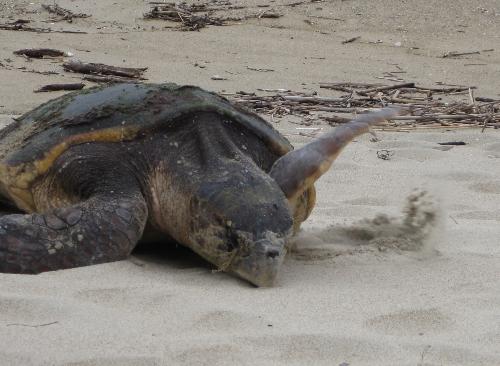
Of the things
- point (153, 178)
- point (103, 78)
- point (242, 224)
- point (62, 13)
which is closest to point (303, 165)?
point (242, 224)

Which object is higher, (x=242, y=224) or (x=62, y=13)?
(x=242, y=224)

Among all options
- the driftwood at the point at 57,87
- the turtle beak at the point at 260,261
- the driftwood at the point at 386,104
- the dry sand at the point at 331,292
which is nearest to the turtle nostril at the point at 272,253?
the turtle beak at the point at 260,261

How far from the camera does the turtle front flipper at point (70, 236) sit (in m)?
2.77

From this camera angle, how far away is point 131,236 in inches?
116

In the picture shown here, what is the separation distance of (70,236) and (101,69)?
4.05 metres

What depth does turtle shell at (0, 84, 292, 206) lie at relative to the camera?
328 centimetres

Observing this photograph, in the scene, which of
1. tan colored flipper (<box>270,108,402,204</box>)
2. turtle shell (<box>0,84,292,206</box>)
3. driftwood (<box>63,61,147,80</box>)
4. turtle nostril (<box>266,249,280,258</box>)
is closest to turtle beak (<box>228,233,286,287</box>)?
turtle nostril (<box>266,249,280,258</box>)

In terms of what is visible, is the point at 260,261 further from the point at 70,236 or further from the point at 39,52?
the point at 39,52

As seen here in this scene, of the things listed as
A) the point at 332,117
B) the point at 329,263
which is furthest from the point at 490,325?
the point at 332,117

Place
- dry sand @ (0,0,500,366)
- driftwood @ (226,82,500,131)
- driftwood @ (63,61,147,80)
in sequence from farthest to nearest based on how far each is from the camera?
driftwood @ (63,61,147,80) < driftwood @ (226,82,500,131) < dry sand @ (0,0,500,366)

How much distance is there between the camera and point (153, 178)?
3229 mm

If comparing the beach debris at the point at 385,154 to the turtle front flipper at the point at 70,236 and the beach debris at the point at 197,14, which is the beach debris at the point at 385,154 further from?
the beach debris at the point at 197,14

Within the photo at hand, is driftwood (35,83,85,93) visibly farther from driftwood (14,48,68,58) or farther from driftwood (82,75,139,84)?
driftwood (14,48,68,58)

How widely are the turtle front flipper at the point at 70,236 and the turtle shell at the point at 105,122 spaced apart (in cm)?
35
